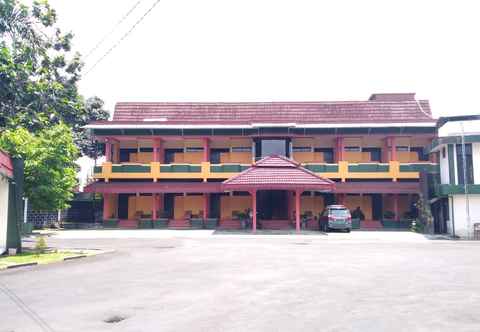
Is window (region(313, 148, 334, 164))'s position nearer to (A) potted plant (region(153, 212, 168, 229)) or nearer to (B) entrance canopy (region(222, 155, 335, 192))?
(B) entrance canopy (region(222, 155, 335, 192))

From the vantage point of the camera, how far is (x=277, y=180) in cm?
2806

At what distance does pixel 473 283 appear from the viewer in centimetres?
995

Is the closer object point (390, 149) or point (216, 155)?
point (390, 149)

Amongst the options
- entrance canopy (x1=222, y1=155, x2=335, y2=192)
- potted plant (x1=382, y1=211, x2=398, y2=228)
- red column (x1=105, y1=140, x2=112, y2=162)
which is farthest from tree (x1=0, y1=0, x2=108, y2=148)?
potted plant (x1=382, y1=211, x2=398, y2=228)

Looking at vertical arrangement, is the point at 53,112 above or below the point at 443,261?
A: above

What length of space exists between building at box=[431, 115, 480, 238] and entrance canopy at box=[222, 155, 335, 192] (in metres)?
7.22

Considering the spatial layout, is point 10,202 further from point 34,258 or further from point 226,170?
point 226,170

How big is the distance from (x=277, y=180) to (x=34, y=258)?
53.6ft

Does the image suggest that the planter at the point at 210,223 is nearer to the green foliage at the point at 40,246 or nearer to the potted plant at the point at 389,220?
the potted plant at the point at 389,220

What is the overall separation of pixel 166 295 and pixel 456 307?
5346 millimetres

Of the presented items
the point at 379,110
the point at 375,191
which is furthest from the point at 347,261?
the point at 379,110

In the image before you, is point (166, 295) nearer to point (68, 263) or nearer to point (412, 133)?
point (68, 263)

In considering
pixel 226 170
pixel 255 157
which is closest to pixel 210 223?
pixel 226 170

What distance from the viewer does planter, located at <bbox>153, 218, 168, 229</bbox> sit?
3247cm
